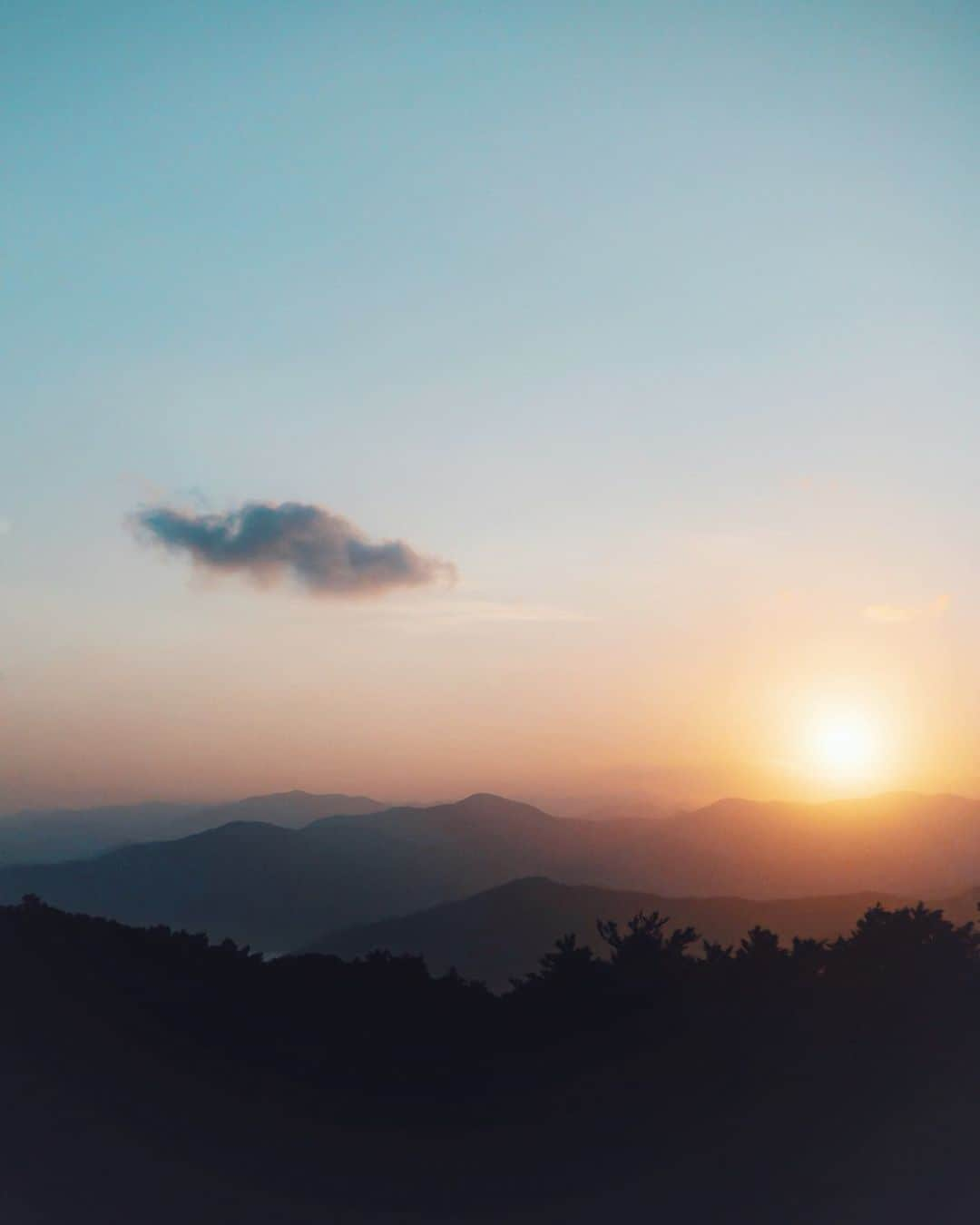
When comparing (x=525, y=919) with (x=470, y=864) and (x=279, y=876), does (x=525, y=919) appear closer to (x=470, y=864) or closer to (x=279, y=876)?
(x=279, y=876)

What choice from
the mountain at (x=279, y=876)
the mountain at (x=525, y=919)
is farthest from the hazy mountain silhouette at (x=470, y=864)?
the mountain at (x=525, y=919)

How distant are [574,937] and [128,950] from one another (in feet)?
19.0

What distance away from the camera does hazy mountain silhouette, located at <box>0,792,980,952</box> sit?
125938 millimetres

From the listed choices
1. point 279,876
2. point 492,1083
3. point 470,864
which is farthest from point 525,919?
point 470,864

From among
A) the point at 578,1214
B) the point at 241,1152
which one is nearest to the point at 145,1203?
the point at 241,1152

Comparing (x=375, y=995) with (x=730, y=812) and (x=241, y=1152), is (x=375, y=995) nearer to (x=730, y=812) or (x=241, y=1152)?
(x=241, y=1152)

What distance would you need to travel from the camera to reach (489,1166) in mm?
10008

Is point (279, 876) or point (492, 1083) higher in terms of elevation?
point (279, 876)

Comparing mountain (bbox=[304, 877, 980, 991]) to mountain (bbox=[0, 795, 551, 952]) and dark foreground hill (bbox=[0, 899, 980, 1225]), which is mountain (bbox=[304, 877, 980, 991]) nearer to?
mountain (bbox=[0, 795, 551, 952])

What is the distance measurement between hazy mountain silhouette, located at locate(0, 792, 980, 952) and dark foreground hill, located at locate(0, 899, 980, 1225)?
98488 millimetres

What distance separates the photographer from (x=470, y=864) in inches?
6535

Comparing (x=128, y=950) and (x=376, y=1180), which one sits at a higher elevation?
(x=128, y=950)

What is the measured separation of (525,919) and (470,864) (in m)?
84.3

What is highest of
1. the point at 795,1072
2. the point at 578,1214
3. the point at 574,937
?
the point at 574,937
